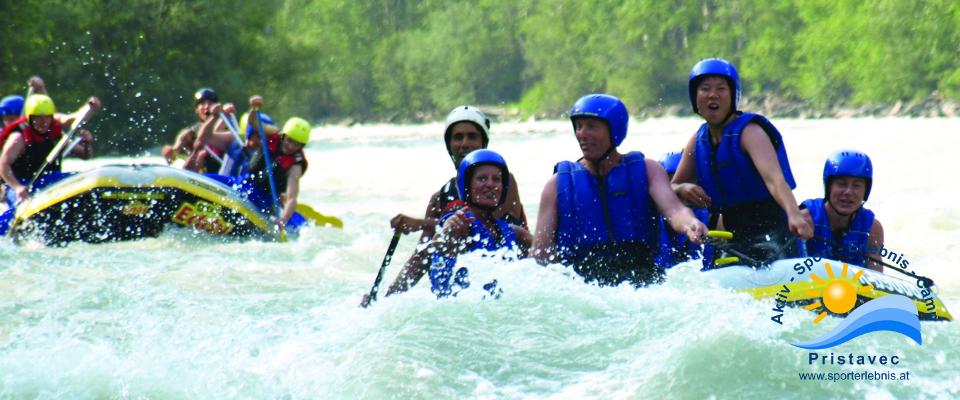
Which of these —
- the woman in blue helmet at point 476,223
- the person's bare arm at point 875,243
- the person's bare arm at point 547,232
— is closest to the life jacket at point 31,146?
the woman in blue helmet at point 476,223

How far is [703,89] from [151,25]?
27.7 m

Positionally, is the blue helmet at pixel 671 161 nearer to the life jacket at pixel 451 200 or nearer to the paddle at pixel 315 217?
the life jacket at pixel 451 200

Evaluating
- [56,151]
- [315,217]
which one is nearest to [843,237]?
[315,217]

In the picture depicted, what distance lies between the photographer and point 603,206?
4781 millimetres

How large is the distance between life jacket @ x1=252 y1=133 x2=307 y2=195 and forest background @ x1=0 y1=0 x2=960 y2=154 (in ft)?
57.1

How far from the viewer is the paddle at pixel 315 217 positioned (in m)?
11.0

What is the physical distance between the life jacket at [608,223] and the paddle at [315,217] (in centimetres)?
635

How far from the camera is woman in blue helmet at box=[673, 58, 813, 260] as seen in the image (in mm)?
4906

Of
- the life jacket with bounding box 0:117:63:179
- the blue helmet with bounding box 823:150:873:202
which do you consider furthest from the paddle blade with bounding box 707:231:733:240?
the life jacket with bounding box 0:117:63:179

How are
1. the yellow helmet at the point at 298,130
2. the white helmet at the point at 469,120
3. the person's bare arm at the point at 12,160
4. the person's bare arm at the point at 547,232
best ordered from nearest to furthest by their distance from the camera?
the person's bare arm at the point at 547,232 → the white helmet at the point at 469,120 → the person's bare arm at the point at 12,160 → the yellow helmet at the point at 298,130

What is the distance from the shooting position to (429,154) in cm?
3294

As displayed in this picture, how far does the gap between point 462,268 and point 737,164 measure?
1.13 m

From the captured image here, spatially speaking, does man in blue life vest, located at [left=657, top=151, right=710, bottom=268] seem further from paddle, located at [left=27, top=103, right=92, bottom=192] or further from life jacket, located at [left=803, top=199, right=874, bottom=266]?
paddle, located at [left=27, top=103, right=92, bottom=192]

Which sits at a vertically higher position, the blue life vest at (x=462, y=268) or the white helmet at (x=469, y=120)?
the white helmet at (x=469, y=120)
